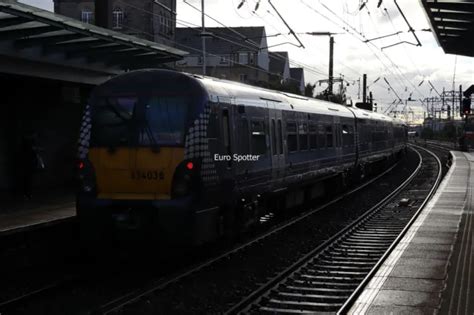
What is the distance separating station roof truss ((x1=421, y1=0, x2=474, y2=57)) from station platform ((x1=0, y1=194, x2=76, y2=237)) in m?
7.78

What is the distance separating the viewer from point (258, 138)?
12.2 m

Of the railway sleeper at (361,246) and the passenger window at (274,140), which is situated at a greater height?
the passenger window at (274,140)

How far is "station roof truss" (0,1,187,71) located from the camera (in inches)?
457

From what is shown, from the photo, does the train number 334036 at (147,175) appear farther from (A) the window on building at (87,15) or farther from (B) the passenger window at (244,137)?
(A) the window on building at (87,15)

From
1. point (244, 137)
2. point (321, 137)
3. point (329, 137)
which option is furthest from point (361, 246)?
point (329, 137)

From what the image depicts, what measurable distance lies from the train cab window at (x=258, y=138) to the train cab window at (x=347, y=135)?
916cm

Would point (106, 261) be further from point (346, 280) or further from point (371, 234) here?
point (371, 234)

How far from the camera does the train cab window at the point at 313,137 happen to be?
54.7ft

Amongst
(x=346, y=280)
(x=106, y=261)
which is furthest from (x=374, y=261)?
(x=106, y=261)

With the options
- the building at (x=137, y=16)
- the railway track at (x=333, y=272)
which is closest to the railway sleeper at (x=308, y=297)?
the railway track at (x=333, y=272)

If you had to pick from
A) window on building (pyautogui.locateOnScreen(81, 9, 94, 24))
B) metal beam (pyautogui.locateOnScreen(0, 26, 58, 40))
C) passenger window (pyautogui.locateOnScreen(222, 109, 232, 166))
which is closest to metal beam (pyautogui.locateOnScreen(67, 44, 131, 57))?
metal beam (pyautogui.locateOnScreen(0, 26, 58, 40))

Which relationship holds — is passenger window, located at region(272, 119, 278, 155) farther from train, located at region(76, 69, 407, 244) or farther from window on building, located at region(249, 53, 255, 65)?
window on building, located at region(249, 53, 255, 65)

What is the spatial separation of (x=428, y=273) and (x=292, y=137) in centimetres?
680

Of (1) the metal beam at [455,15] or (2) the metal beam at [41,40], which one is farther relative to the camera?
(2) the metal beam at [41,40]
